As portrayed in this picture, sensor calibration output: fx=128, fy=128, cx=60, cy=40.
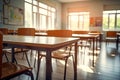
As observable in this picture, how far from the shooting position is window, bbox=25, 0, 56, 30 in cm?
737

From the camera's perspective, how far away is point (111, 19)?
9688 mm

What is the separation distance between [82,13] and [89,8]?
0.70 metres

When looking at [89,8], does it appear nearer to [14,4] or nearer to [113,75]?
[14,4]

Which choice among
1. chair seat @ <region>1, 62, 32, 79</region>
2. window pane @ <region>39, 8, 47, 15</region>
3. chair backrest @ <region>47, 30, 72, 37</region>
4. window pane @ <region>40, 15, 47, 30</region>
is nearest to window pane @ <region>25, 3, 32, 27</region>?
window pane @ <region>39, 8, 47, 15</region>

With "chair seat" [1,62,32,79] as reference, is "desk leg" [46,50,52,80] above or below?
above

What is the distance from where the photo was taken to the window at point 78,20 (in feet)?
34.8

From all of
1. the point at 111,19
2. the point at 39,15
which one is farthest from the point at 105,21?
the point at 39,15

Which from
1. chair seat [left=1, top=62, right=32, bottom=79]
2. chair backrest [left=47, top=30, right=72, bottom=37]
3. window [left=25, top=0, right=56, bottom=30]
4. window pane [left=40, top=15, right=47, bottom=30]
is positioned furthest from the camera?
window pane [left=40, top=15, right=47, bottom=30]

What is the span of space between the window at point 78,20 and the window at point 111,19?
140 centimetres

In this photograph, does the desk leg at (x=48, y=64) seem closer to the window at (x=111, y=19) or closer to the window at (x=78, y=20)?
the window at (x=111, y=19)

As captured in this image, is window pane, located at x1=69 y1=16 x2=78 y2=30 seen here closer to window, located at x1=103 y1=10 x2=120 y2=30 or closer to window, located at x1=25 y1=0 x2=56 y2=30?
window, located at x1=25 y1=0 x2=56 y2=30

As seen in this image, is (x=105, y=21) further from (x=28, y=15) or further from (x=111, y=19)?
(x=28, y=15)

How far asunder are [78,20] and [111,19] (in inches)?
103

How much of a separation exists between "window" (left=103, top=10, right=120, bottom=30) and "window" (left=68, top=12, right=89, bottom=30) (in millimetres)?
1403
